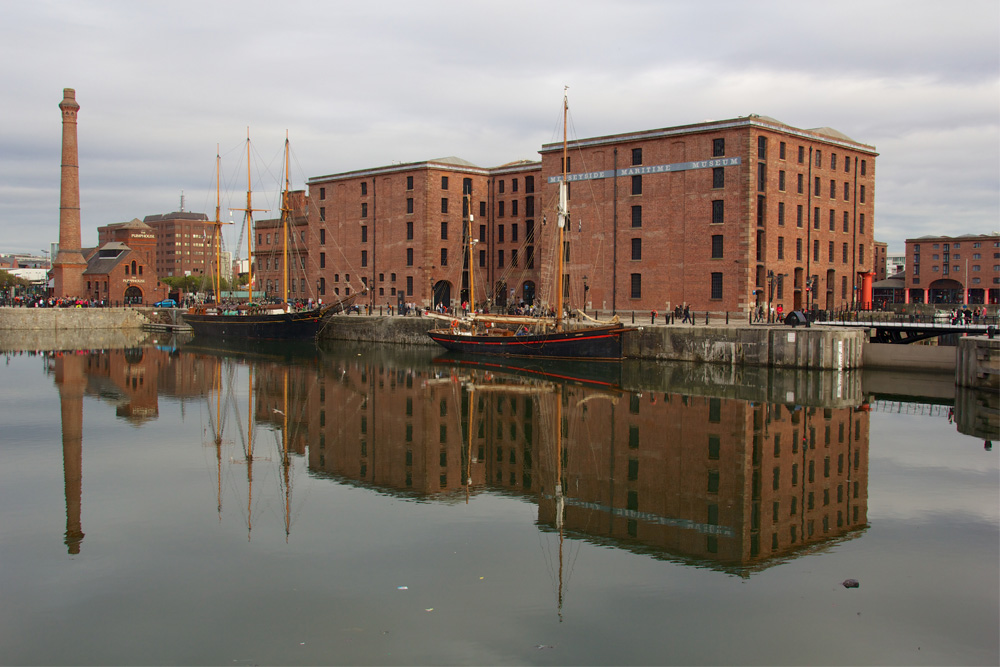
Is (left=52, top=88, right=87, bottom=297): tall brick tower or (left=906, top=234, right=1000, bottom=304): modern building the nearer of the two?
(left=52, top=88, right=87, bottom=297): tall brick tower

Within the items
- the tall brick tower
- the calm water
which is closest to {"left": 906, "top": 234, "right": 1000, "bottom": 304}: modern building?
the calm water

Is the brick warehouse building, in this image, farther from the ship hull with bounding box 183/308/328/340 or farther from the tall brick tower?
the tall brick tower

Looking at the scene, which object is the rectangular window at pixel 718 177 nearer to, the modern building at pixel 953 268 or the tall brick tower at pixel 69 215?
the modern building at pixel 953 268

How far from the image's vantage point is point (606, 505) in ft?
55.2

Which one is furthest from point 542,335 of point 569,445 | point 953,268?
point 953,268

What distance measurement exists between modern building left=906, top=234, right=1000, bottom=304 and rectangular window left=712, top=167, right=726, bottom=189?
162ft

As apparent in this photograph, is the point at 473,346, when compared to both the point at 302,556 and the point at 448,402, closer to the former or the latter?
the point at 448,402

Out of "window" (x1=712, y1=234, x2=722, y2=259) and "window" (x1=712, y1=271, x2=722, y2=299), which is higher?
"window" (x1=712, y1=234, x2=722, y2=259)

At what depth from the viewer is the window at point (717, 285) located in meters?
53.0

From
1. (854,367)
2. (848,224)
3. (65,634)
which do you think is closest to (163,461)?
(65,634)

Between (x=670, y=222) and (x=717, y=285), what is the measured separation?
18.1 ft

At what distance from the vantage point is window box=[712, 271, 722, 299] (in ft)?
174

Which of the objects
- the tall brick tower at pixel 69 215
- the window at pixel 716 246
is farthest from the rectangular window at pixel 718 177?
the tall brick tower at pixel 69 215

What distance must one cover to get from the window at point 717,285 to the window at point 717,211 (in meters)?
3.52
